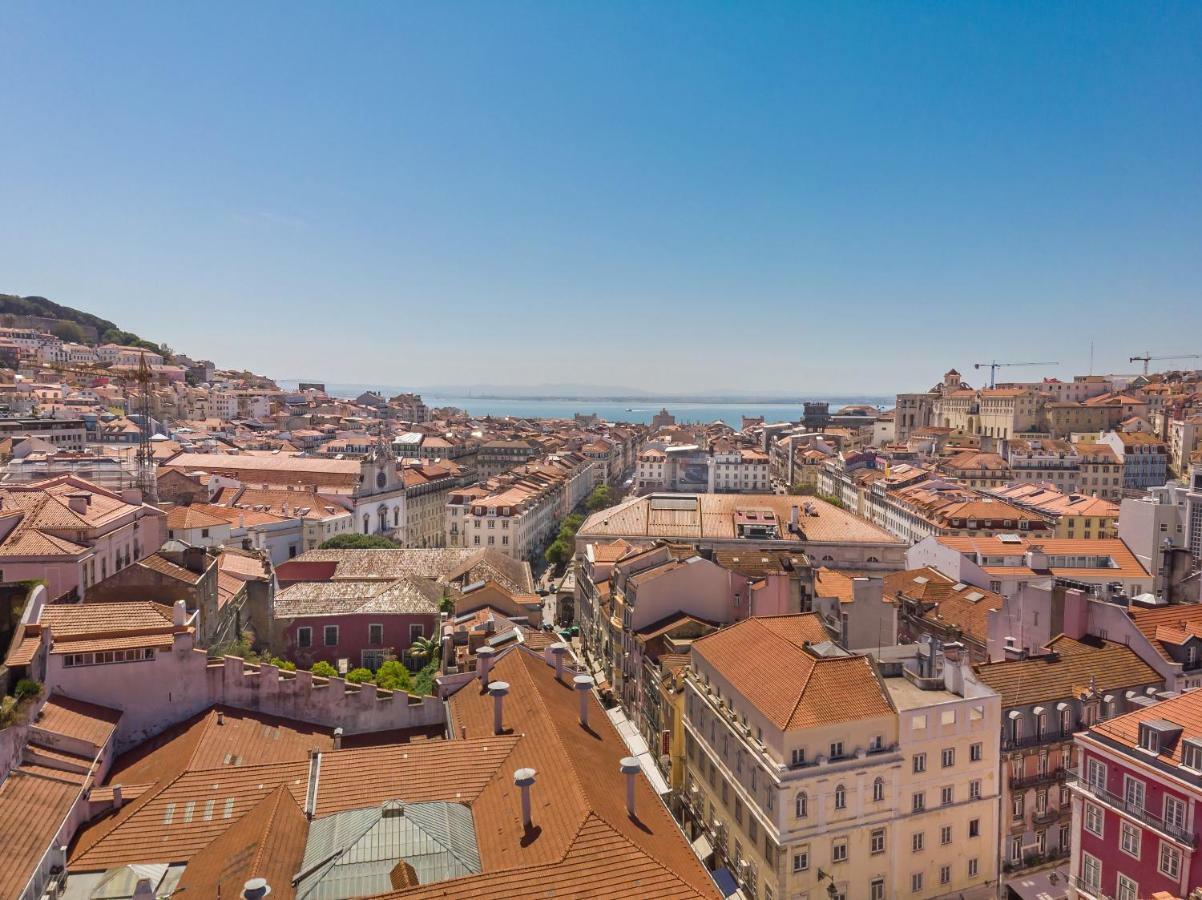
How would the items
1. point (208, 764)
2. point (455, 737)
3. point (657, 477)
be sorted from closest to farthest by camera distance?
point (208, 764), point (455, 737), point (657, 477)

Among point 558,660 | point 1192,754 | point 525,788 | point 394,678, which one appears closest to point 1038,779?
point 1192,754

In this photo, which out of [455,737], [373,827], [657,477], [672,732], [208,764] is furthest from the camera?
[657,477]

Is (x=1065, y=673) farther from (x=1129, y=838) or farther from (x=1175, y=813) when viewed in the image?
(x=1175, y=813)

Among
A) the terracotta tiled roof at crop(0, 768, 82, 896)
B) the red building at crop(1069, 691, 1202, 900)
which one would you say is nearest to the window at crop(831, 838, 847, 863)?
the red building at crop(1069, 691, 1202, 900)

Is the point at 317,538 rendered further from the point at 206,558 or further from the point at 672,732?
the point at 672,732

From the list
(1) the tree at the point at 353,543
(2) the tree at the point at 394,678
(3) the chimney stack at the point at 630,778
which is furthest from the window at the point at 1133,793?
(1) the tree at the point at 353,543

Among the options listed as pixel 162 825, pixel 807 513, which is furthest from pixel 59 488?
pixel 807 513
